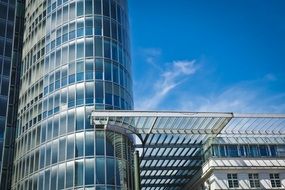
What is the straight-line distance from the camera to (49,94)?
52.4 m

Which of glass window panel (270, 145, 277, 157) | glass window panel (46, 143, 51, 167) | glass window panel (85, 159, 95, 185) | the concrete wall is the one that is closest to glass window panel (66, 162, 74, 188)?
glass window panel (85, 159, 95, 185)

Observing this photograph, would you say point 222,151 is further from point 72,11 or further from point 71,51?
point 72,11

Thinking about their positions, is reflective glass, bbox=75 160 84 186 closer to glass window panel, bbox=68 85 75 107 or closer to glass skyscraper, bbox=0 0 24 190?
glass window panel, bbox=68 85 75 107

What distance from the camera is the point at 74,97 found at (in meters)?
49.5

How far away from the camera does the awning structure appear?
1875 inches

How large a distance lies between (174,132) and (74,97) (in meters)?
12.6

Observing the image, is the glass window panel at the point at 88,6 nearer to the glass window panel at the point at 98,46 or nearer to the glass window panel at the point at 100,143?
the glass window panel at the point at 98,46

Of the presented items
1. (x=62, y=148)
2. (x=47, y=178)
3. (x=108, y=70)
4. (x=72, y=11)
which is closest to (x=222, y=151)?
(x=108, y=70)

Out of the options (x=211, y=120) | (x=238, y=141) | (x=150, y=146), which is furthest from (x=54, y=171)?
(x=238, y=141)

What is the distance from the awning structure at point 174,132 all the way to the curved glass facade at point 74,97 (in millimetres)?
2148

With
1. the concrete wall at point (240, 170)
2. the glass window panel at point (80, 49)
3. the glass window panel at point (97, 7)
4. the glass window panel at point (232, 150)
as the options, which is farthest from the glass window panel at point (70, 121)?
the glass window panel at point (232, 150)

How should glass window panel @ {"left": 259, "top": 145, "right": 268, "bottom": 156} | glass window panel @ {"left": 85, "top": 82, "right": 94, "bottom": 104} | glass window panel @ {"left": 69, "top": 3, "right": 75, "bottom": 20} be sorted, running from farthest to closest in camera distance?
glass window panel @ {"left": 259, "top": 145, "right": 268, "bottom": 156} < glass window panel @ {"left": 69, "top": 3, "right": 75, "bottom": 20} < glass window panel @ {"left": 85, "top": 82, "right": 94, "bottom": 104}

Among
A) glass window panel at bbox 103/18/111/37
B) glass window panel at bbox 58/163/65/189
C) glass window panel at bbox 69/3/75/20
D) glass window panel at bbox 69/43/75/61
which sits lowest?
glass window panel at bbox 58/163/65/189

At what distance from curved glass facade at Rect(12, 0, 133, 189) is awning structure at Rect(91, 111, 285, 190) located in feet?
7.05
